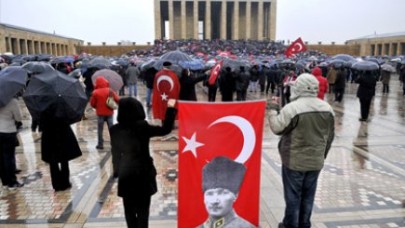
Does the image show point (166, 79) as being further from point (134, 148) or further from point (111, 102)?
point (134, 148)

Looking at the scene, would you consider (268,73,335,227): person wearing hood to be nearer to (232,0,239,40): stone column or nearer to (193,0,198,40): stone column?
(232,0,239,40): stone column

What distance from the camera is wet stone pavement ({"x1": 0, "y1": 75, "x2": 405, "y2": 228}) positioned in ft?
14.7

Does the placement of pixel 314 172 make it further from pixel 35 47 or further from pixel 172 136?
pixel 35 47

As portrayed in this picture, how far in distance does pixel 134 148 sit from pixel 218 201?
2.76ft

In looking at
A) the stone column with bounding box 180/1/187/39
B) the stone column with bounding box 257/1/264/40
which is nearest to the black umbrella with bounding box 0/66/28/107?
the stone column with bounding box 180/1/187/39

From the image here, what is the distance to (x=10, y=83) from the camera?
5184 mm

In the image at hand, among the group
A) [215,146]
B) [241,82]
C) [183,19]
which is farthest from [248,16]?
[215,146]

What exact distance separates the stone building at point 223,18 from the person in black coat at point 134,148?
57579 mm

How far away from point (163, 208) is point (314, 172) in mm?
2011

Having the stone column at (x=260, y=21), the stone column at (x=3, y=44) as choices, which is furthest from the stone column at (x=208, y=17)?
the stone column at (x=3, y=44)

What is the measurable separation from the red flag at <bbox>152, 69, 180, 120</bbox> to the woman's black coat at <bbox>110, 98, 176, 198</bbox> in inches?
199

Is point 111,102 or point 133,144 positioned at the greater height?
point 133,144

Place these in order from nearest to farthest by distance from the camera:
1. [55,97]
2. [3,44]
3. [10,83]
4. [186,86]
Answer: [55,97] < [10,83] < [186,86] < [3,44]

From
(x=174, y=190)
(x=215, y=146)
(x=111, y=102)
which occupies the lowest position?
(x=174, y=190)
